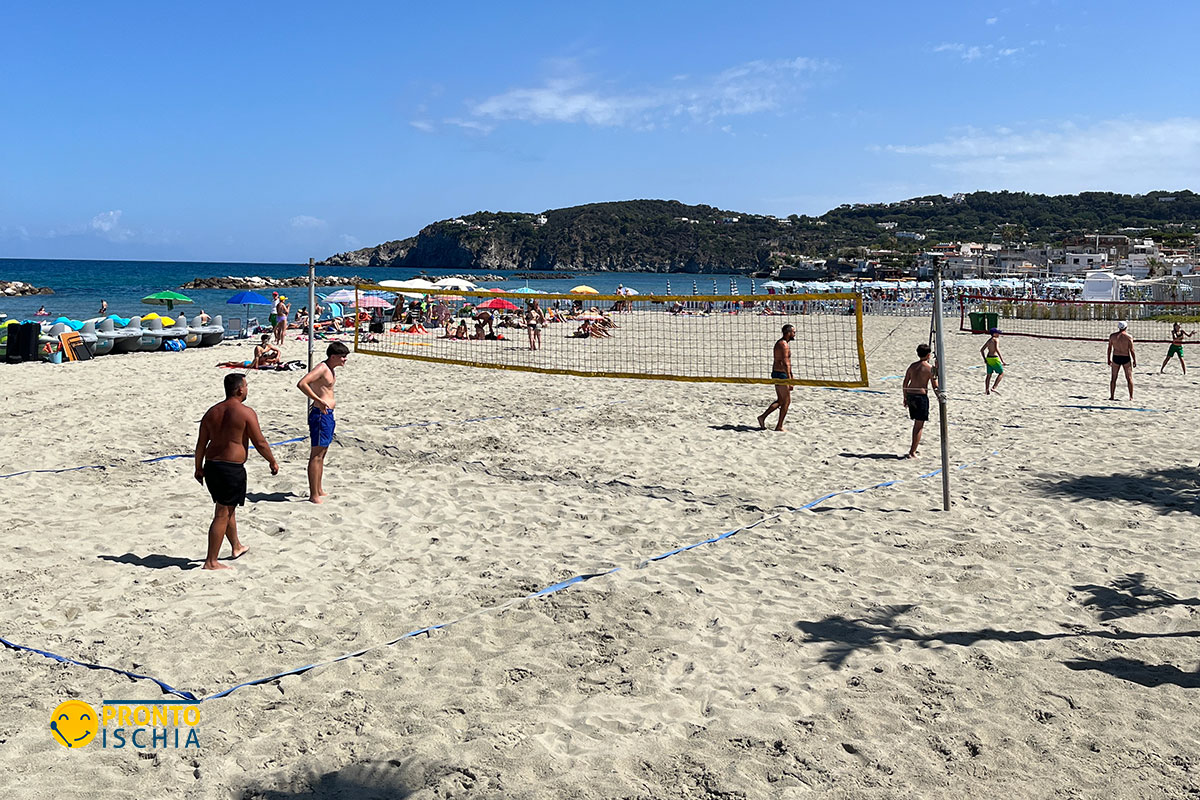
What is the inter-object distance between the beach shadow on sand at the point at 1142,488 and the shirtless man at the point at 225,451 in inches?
257

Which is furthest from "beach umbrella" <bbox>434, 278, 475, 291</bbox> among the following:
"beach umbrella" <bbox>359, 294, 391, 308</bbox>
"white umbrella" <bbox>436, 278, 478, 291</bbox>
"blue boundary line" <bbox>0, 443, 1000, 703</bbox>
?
"blue boundary line" <bbox>0, 443, 1000, 703</bbox>

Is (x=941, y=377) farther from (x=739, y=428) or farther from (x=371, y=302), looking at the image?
(x=371, y=302)

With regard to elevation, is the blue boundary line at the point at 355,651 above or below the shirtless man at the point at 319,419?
below

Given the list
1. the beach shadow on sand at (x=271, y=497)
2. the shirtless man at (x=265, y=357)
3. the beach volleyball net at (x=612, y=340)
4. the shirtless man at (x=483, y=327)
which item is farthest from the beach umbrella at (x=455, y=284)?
the beach shadow on sand at (x=271, y=497)

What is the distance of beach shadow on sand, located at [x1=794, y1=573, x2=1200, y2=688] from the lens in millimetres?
4285

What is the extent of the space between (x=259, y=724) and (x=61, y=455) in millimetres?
6522

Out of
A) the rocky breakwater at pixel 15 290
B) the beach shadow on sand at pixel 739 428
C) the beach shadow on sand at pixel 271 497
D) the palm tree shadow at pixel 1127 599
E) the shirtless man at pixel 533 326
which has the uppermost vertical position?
the rocky breakwater at pixel 15 290

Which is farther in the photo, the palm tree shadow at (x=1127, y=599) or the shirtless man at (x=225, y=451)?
the shirtless man at (x=225, y=451)

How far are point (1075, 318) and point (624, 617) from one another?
3345 centimetres

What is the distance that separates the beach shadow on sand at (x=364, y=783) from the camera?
129 inches

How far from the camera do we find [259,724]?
3775 millimetres

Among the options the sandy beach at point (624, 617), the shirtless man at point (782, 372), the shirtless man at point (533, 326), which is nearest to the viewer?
the sandy beach at point (624, 617)

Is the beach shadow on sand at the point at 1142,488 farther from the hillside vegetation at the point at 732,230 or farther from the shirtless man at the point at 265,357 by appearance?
the hillside vegetation at the point at 732,230

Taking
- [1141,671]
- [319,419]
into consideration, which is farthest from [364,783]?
[319,419]
